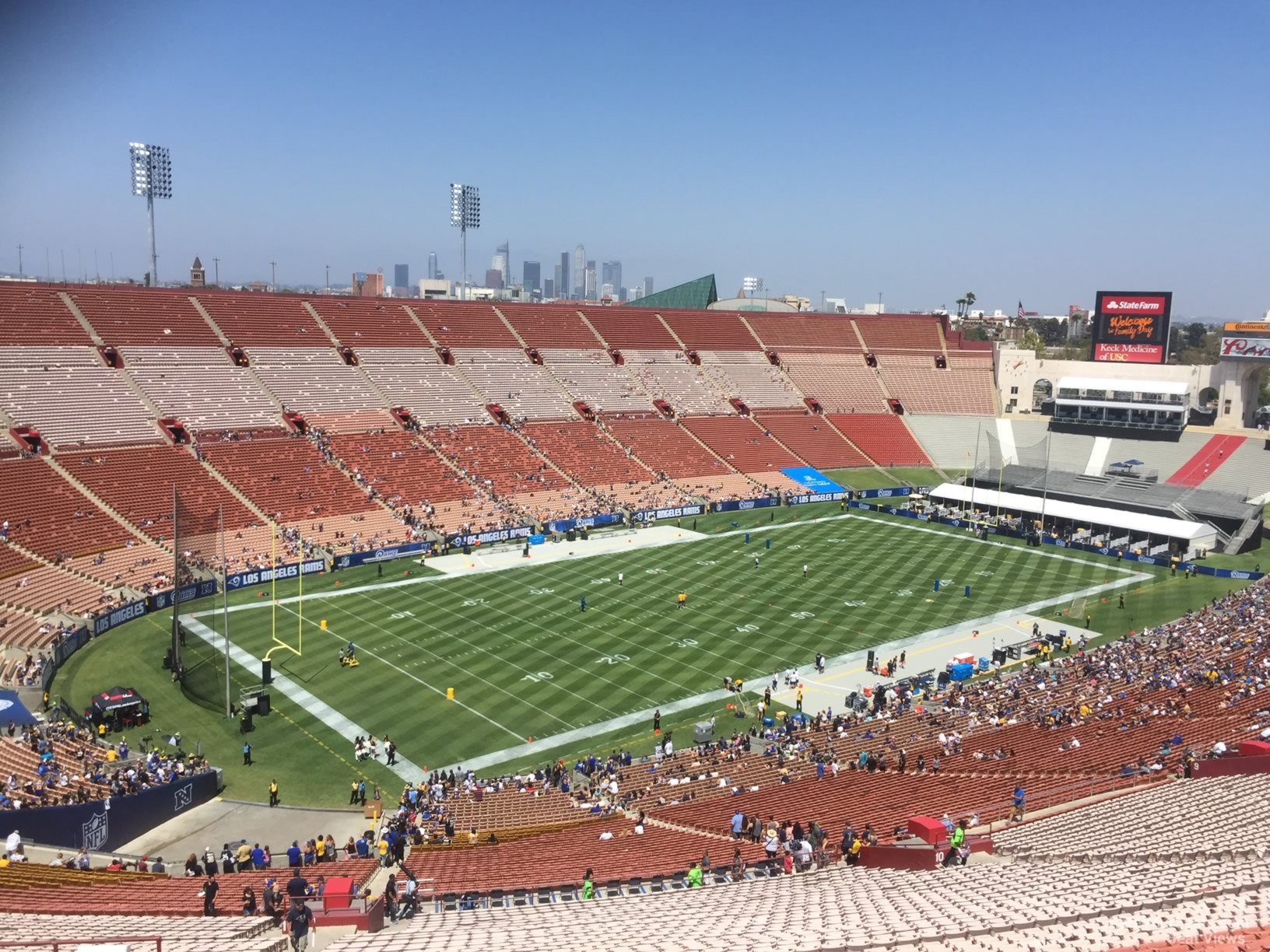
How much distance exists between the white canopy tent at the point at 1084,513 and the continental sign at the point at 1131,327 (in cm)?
2558

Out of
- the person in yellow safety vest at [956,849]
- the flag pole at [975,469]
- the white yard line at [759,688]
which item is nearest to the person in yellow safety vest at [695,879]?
the person in yellow safety vest at [956,849]

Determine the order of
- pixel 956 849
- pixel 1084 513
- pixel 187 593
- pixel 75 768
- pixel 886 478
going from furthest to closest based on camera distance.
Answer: pixel 886 478
pixel 1084 513
pixel 187 593
pixel 75 768
pixel 956 849

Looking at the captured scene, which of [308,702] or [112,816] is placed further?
[308,702]

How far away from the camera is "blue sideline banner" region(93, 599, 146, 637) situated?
41.3m

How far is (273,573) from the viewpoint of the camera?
4922 centimetres

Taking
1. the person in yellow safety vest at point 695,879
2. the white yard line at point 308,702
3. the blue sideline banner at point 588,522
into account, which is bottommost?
the white yard line at point 308,702

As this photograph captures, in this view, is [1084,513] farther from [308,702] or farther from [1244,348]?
[308,702]

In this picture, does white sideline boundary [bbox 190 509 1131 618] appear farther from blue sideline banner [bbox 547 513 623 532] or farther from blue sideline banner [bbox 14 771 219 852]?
blue sideline banner [bbox 14 771 219 852]

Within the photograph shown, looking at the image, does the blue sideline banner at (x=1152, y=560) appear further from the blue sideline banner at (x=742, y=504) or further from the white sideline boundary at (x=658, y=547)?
the blue sideline banner at (x=742, y=504)

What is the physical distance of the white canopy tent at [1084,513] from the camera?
187ft

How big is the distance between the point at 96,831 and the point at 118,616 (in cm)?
2102

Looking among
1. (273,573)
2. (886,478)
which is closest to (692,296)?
(886,478)

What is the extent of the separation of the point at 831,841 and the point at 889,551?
37.2 meters

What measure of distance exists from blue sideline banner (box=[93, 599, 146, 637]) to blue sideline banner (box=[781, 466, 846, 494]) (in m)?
48.1
